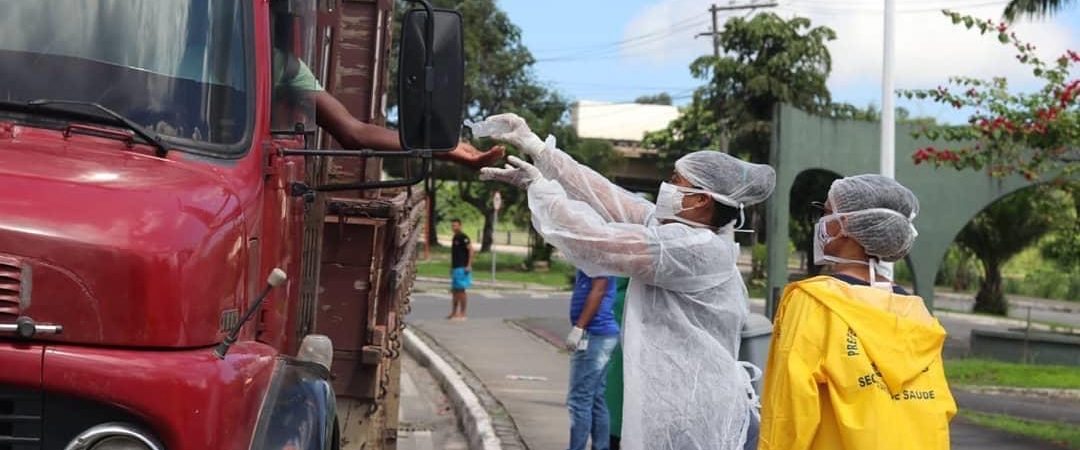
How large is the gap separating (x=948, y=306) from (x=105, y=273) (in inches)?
1619

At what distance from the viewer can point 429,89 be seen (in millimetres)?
4344

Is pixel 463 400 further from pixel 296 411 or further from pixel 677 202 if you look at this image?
pixel 296 411

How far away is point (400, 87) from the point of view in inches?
172

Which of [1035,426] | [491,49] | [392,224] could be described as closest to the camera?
[392,224]

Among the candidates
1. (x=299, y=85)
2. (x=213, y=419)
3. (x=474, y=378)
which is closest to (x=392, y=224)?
(x=299, y=85)

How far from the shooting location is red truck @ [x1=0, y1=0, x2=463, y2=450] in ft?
10.3

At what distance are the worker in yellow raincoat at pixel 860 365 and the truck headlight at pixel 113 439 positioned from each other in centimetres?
176

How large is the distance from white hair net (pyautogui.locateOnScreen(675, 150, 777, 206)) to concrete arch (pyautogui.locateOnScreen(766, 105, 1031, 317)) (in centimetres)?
1221

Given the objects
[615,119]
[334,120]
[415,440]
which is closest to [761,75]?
[415,440]

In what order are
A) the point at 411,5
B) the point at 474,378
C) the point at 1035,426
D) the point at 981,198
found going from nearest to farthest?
1. the point at 411,5
2. the point at 1035,426
3. the point at 474,378
4. the point at 981,198

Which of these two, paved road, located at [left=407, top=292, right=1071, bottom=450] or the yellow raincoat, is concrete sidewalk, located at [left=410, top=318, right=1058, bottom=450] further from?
the yellow raincoat

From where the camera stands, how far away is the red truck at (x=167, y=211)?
124 inches

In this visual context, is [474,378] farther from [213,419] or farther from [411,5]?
[213,419]

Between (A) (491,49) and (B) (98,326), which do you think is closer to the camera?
(B) (98,326)
